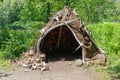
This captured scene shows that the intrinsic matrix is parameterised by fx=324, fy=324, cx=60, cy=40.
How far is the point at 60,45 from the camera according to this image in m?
15.9

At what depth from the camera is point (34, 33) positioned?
18562 millimetres

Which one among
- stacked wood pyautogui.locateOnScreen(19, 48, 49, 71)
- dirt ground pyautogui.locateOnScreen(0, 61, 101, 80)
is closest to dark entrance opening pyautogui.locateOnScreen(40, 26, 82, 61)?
stacked wood pyautogui.locateOnScreen(19, 48, 49, 71)

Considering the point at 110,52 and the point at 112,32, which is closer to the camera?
the point at 110,52

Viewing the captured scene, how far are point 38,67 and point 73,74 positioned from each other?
4.98 feet

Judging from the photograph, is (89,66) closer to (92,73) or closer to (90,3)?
(92,73)

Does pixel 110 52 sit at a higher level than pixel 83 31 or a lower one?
lower

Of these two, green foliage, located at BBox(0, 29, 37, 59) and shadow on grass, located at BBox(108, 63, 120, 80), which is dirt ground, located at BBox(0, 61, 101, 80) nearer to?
shadow on grass, located at BBox(108, 63, 120, 80)

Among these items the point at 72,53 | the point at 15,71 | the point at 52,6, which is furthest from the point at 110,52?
the point at 52,6

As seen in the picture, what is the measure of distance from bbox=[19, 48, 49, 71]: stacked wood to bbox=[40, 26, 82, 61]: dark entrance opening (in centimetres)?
107

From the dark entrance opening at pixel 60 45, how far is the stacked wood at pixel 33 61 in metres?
1.07

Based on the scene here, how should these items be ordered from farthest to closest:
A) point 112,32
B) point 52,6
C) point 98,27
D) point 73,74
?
point 52,6, point 98,27, point 112,32, point 73,74

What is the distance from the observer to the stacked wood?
12711 millimetres

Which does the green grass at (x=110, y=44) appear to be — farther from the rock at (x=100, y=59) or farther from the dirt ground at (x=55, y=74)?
the dirt ground at (x=55, y=74)

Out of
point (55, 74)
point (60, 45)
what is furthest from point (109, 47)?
point (55, 74)
